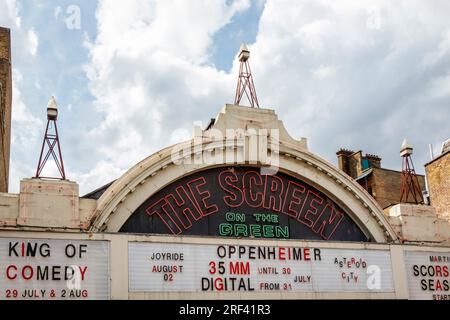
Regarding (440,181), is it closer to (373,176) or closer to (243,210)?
(373,176)

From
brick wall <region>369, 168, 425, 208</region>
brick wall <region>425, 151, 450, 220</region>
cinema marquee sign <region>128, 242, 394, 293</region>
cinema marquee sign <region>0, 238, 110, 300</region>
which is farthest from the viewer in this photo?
brick wall <region>369, 168, 425, 208</region>

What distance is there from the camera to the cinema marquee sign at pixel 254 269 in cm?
1639

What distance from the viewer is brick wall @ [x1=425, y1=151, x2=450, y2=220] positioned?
27.0 metres

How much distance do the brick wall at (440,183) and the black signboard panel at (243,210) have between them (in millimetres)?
8511

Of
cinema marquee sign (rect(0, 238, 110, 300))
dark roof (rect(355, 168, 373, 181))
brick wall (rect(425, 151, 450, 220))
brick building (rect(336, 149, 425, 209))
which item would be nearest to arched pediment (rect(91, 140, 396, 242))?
cinema marquee sign (rect(0, 238, 110, 300))

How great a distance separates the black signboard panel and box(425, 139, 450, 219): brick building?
28.0ft

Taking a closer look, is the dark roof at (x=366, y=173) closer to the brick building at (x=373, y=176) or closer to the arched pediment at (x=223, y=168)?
the brick building at (x=373, y=176)

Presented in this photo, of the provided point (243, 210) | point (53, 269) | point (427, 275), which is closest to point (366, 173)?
point (427, 275)

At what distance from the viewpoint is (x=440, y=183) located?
27.4m

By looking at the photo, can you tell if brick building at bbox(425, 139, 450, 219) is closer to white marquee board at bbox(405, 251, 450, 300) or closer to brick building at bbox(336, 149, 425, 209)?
brick building at bbox(336, 149, 425, 209)

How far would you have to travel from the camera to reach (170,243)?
16625 mm

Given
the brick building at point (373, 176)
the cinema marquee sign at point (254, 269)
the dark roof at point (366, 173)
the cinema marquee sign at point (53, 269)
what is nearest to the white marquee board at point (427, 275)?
the cinema marquee sign at point (254, 269)

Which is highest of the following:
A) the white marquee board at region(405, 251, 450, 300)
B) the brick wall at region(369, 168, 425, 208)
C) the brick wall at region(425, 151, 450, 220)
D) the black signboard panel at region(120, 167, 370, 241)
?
the brick wall at region(369, 168, 425, 208)
